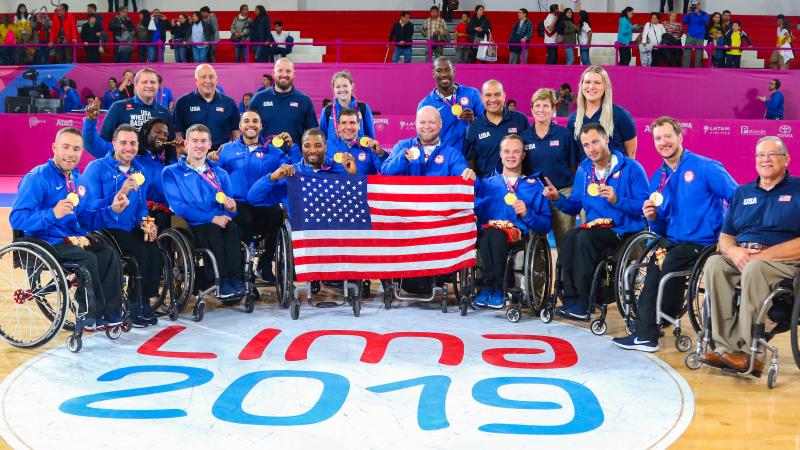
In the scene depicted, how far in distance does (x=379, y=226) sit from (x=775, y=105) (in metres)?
11.1

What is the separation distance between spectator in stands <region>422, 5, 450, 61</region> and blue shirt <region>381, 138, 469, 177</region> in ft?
31.5

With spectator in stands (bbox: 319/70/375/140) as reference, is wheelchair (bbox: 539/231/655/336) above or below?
below

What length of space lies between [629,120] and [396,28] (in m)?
11.0

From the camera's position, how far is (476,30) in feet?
53.7

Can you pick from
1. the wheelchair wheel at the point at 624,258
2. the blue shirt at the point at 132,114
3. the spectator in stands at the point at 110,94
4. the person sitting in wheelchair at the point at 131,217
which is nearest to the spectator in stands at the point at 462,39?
the spectator in stands at the point at 110,94

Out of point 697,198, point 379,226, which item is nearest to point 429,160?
point 379,226

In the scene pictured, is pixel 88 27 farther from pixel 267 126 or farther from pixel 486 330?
pixel 486 330

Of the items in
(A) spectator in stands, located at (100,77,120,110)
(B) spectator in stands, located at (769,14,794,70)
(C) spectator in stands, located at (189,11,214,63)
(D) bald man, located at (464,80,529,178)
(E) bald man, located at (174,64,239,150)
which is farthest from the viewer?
(C) spectator in stands, located at (189,11,214,63)

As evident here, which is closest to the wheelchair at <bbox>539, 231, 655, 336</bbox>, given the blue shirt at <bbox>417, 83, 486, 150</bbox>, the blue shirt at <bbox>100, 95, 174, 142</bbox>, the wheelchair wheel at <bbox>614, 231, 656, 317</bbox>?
the wheelchair wheel at <bbox>614, 231, 656, 317</bbox>

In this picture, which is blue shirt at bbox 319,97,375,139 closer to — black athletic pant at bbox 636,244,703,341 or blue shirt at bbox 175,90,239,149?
blue shirt at bbox 175,90,239,149

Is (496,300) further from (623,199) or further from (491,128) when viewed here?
(491,128)

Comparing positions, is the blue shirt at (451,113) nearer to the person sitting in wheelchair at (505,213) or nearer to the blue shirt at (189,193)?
the person sitting in wheelchair at (505,213)

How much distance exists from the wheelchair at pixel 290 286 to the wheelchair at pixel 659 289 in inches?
78.4

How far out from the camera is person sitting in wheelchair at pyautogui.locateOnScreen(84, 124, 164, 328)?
591cm
